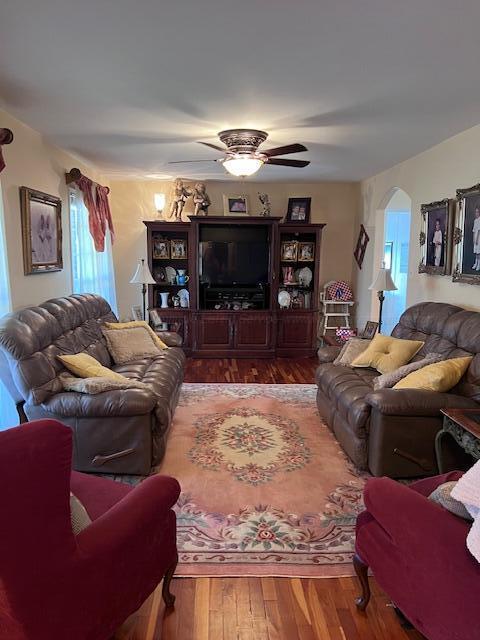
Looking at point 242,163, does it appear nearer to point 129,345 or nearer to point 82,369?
point 129,345

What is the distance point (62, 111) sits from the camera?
329 cm

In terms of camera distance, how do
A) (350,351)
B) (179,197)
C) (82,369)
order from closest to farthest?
(82,369)
(350,351)
(179,197)

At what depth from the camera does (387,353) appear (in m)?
3.85

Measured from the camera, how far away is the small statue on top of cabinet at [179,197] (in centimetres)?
627

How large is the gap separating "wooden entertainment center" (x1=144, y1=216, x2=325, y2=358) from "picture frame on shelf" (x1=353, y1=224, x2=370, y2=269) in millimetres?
578

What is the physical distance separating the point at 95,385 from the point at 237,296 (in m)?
3.86

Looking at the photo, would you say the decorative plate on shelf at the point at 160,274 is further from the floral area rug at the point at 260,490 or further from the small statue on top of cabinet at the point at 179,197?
the floral area rug at the point at 260,490

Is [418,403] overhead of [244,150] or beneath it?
beneath

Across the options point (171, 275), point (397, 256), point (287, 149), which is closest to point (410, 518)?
point (287, 149)

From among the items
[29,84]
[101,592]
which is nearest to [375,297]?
[29,84]

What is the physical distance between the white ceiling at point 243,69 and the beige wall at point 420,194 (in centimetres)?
22

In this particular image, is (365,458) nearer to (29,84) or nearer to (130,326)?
(130,326)

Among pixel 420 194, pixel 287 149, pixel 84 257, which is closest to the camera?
pixel 287 149

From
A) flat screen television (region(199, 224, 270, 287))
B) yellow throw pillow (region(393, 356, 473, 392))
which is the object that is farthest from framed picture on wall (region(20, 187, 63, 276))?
yellow throw pillow (region(393, 356, 473, 392))
